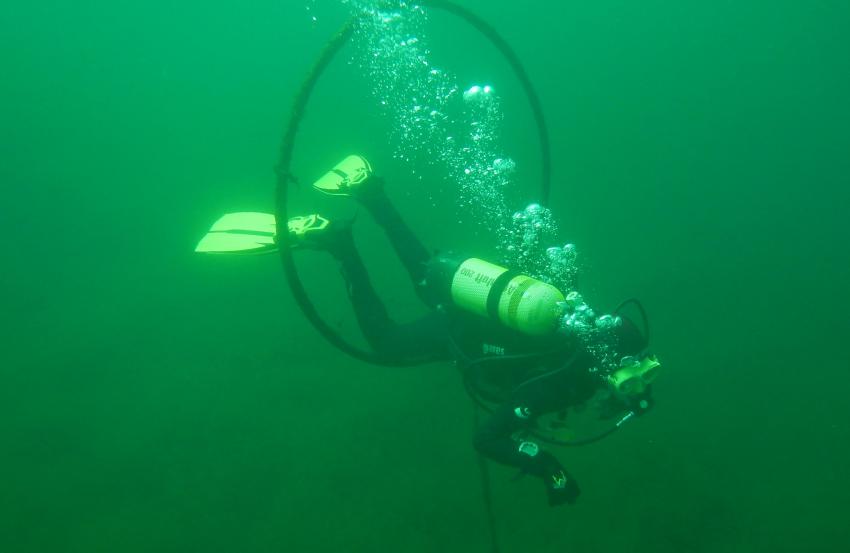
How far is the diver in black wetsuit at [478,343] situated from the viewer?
2934 mm

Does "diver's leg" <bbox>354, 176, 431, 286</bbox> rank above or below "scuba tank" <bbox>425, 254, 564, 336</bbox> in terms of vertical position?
above

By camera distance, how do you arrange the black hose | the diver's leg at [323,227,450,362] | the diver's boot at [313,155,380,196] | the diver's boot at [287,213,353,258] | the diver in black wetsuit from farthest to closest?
the diver's boot at [313,155,380,196] → the diver's leg at [323,227,450,362] → the diver's boot at [287,213,353,258] → the black hose → the diver in black wetsuit

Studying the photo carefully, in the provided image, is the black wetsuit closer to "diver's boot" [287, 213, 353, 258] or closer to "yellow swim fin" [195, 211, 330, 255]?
"diver's boot" [287, 213, 353, 258]

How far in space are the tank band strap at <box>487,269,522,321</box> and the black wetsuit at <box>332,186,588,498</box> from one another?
279 mm

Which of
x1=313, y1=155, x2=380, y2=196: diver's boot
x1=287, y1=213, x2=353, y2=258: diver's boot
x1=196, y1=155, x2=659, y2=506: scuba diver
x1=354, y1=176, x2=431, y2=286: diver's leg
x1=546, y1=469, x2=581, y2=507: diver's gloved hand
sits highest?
x1=313, y1=155, x2=380, y2=196: diver's boot

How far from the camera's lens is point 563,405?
3.09 metres

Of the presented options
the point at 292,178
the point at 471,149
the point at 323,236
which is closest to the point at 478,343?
the point at 323,236

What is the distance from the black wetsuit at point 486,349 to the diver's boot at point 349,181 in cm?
6

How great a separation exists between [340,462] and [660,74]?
18.4m

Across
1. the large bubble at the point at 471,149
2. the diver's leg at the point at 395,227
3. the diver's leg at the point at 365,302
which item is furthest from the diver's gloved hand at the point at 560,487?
the diver's leg at the point at 395,227

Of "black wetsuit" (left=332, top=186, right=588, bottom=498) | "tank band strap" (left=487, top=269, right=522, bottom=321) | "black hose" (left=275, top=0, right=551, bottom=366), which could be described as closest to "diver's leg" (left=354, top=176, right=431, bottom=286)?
"black wetsuit" (left=332, top=186, right=588, bottom=498)

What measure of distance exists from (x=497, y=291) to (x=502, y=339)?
1.75ft

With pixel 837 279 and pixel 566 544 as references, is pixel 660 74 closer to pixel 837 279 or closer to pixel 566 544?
pixel 837 279

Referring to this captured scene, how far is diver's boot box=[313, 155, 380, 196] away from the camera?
4508mm
